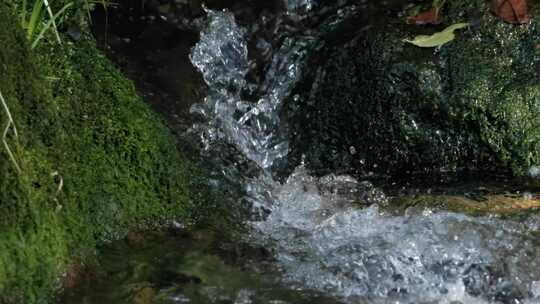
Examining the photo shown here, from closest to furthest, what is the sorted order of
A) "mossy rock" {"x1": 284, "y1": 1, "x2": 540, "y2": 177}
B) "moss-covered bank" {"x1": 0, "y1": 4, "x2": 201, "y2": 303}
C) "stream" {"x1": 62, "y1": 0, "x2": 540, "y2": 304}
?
"moss-covered bank" {"x1": 0, "y1": 4, "x2": 201, "y2": 303}, "stream" {"x1": 62, "y1": 0, "x2": 540, "y2": 304}, "mossy rock" {"x1": 284, "y1": 1, "x2": 540, "y2": 177}

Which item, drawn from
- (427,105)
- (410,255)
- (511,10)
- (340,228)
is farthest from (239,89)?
(410,255)

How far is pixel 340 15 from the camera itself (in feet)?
14.7

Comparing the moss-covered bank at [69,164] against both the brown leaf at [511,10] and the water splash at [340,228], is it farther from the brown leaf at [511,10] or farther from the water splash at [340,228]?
the brown leaf at [511,10]

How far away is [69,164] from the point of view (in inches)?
114

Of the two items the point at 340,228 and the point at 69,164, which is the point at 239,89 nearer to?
the point at 340,228

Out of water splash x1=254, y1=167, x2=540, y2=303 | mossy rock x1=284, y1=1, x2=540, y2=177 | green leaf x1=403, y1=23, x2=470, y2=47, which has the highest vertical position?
green leaf x1=403, y1=23, x2=470, y2=47

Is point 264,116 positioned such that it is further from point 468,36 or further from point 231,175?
A: point 468,36

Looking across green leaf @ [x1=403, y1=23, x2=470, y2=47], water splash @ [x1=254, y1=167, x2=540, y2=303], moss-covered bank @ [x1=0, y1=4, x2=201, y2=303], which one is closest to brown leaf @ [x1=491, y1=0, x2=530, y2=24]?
green leaf @ [x1=403, y1=23, x2=470, y2=47]

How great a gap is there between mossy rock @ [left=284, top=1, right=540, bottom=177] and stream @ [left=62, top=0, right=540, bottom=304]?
0.17 meters

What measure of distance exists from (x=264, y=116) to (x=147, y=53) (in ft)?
2.29

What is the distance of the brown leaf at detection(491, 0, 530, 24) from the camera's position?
13.4ft

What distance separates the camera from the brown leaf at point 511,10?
13.4ft

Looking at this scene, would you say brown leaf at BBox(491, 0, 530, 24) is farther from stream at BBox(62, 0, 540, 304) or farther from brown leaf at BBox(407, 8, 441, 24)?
stream at BBox(62, 0, 540, 304)

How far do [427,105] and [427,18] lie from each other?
21.0 inches
